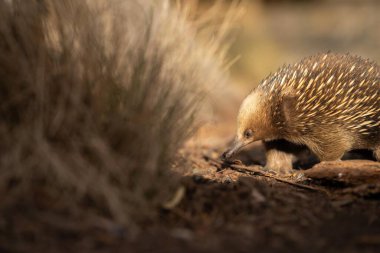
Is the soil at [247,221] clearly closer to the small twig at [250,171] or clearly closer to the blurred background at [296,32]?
the small twig at [250,171]

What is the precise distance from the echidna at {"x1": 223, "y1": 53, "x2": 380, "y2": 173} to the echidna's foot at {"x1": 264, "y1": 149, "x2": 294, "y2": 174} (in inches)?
11.5

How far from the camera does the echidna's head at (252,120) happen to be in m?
4.66

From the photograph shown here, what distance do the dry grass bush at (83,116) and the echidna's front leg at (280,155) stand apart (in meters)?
1.79

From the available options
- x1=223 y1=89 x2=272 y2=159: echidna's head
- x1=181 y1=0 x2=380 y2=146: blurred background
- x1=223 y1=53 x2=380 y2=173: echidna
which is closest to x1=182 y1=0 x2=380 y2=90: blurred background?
x1=181 y1=0 x2=380 y2=146: blurred background

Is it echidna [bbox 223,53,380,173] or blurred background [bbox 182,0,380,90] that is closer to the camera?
echidna [bbox 223,53,380,173]

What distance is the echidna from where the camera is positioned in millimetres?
4676

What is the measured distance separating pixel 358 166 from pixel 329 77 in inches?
43.7

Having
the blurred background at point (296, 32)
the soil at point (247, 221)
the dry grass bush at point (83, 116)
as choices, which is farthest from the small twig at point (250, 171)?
the blurred background at point (296, 32)

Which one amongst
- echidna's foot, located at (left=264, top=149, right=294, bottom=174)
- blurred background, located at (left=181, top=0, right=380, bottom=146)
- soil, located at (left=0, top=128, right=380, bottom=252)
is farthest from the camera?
blurred background, located at (left=181, top=0, right=380, bottom=146)

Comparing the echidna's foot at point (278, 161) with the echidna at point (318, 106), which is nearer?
the echidna at point (318, 106)

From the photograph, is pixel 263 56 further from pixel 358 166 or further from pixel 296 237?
pixel 296 237

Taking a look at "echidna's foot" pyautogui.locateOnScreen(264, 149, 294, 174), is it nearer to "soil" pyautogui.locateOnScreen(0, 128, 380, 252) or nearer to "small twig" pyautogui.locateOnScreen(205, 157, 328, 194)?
"small twig" pyautogui.locateOnScreen(205, 157, 328, 194)

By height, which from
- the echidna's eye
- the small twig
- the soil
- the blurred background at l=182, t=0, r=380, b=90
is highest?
the blurred background at l=182, t=0, r=380, b=90

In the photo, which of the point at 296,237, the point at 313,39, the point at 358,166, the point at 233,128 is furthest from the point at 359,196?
the point at 313,39
